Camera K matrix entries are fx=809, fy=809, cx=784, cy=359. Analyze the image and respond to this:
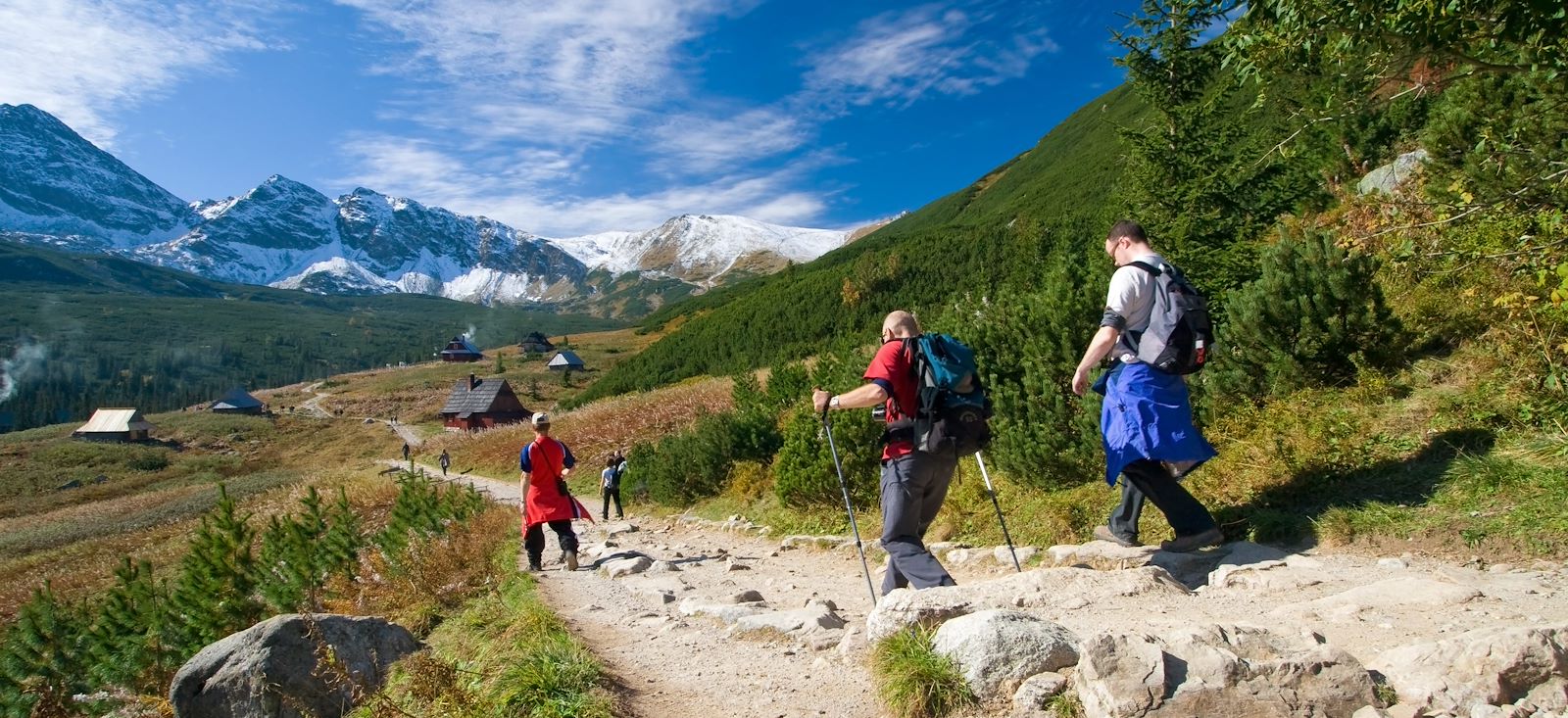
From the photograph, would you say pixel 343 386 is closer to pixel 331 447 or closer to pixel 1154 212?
pixel 331 447

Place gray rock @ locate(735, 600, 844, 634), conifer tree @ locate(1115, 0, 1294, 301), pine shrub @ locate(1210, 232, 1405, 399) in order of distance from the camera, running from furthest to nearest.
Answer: conifer tree @ locate(1115, 0, 1294, 301) < pine shrub @ locate(1210, 232, 1405, 399) < gray rock @ locate(735, 600, 844, 634)

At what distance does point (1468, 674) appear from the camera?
2754 millimetres

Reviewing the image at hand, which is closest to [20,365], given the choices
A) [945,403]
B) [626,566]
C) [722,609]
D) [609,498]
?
[609,498]

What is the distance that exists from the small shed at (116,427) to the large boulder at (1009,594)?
114 m

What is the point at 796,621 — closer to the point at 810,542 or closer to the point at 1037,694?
the point at 1037,694

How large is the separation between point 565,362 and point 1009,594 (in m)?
118

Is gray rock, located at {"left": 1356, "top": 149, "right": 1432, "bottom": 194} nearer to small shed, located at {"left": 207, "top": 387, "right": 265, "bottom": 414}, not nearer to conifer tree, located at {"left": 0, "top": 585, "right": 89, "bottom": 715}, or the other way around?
conifer tree, located at {"left": 0, "top": 585, "right": 89, "bottom": 715}

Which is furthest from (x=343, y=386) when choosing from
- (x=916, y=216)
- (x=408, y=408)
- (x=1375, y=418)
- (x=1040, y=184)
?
(x=1375, y=418)

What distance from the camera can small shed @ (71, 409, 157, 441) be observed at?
90.6 meters

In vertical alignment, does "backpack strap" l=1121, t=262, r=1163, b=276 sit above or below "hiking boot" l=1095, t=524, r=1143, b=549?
above

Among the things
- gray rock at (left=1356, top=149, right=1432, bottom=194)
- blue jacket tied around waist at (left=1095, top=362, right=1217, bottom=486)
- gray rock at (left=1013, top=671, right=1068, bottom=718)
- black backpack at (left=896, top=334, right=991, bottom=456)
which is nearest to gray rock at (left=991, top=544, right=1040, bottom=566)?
blue jacket tied around waist at (left=1095, top=362, right=1217, bottom=486)

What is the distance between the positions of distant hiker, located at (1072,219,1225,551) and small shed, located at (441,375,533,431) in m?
75.2

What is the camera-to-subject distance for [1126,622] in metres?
3.98

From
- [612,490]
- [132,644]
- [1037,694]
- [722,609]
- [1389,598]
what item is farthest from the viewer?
[612,490]
